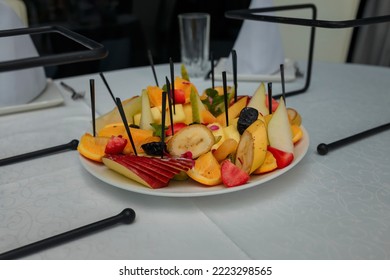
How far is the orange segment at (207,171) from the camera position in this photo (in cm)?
49

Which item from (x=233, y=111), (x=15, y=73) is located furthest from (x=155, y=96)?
(x=15, y=73)

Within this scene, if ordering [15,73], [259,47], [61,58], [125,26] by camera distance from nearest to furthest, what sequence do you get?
[61,58]
[15,73]
[259,47]
[125,26]

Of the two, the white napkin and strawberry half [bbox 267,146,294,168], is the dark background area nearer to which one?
the white napkin

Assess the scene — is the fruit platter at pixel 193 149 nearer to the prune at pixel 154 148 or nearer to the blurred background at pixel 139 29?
the prune at pixel 154 148

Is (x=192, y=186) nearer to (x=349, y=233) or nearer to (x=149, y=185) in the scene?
(x=149, y=185)

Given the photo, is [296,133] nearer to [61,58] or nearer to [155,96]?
[155,96]

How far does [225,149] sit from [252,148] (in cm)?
4

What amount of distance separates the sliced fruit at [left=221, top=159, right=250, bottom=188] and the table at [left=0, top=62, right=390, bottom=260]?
0.04 metres

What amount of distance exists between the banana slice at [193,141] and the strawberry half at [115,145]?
6 centimetres

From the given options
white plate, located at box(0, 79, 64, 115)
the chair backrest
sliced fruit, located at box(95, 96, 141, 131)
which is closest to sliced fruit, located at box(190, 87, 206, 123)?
sliced fruit, located at box(95, 96, 141, 131)

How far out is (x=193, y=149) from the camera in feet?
1.74

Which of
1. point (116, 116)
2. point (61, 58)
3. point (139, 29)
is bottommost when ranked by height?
point (139, 29)

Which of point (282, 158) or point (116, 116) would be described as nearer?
point (282, 158)
